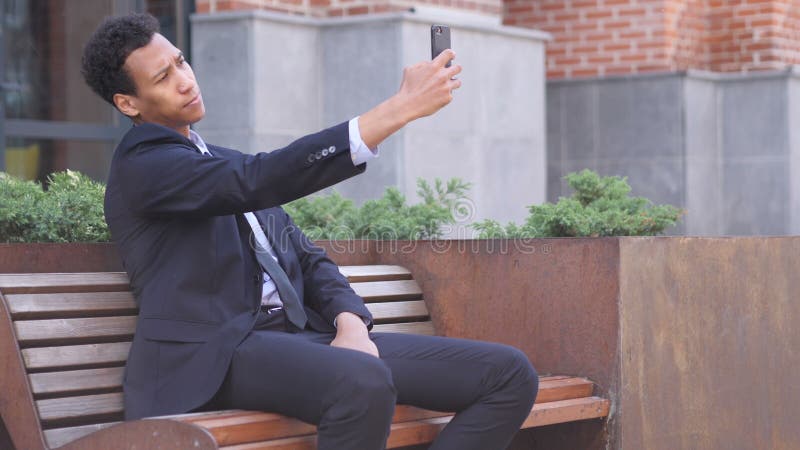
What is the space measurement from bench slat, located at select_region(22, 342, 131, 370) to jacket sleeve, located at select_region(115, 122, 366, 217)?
16.4 inches

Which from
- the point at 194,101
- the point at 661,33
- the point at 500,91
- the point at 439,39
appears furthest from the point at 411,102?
the point at 661,33

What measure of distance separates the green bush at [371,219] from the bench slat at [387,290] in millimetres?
512

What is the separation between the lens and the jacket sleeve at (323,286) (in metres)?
3.80

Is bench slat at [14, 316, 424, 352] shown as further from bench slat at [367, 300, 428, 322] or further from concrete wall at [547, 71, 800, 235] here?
concrete wall at [547, 71, 800, 235]

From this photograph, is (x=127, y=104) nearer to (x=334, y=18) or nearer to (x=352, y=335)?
(x=352, y=335)

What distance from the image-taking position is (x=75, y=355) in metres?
3.48

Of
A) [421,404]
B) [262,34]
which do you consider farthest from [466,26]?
[421,404]

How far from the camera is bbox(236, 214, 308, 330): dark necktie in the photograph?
11.9 ft

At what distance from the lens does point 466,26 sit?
790 centimetres

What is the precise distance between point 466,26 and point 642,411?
4.15 metres

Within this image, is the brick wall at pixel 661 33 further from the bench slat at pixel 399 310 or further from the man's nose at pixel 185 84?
the man's nose at pixel 185 84

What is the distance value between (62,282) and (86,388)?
1.00 ft

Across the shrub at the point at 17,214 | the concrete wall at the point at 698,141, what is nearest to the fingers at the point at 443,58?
the shrub at the point at 17,214

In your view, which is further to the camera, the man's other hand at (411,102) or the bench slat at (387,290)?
the bench slat at (387,290)
